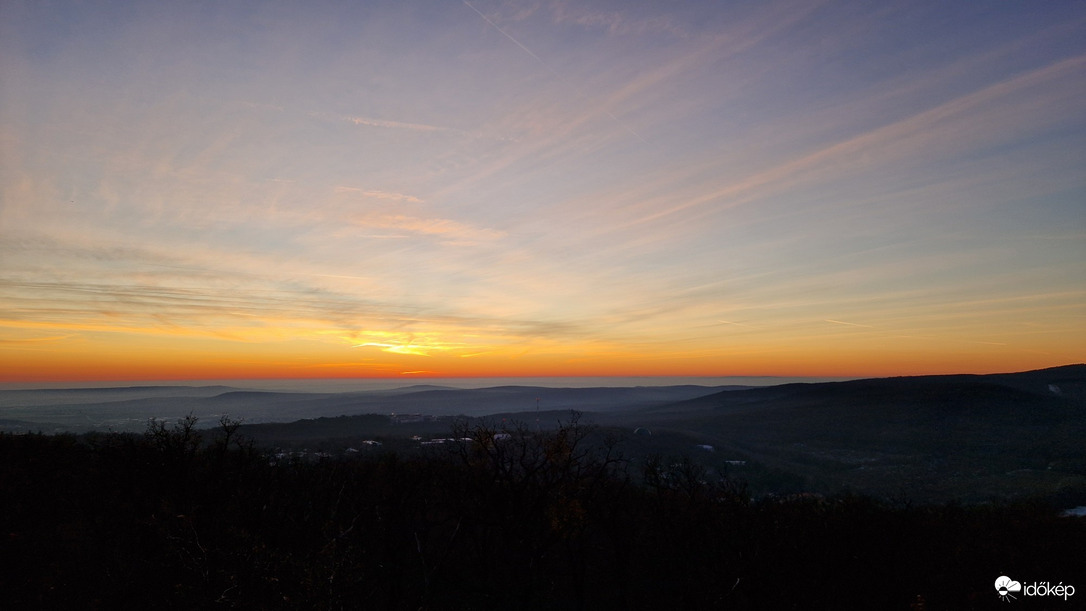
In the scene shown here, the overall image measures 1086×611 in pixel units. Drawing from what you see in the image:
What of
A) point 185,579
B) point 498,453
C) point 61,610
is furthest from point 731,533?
point 61,610

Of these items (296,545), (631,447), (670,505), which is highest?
(296,545)

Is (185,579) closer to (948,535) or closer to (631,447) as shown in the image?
(948,535)

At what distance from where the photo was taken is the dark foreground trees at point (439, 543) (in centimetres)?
3569

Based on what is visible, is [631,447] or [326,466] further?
[631,447]

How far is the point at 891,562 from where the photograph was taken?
46.3 meters

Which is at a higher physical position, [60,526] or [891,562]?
[60,526]

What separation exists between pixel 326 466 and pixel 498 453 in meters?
32.7

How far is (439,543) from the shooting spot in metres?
63.1

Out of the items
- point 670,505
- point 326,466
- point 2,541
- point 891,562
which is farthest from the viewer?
point 326,466

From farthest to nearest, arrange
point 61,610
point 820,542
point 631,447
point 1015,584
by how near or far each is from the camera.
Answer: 1. point 631,447
2. point 820,542
3. point 1015,584
4. point 61,610

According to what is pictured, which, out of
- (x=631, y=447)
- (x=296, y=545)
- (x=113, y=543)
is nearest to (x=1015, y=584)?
(x=296, y=545)

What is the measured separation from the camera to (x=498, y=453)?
61250mm

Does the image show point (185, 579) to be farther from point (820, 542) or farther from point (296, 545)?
point (820, 542)

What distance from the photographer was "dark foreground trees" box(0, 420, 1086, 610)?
3569 centimetres
